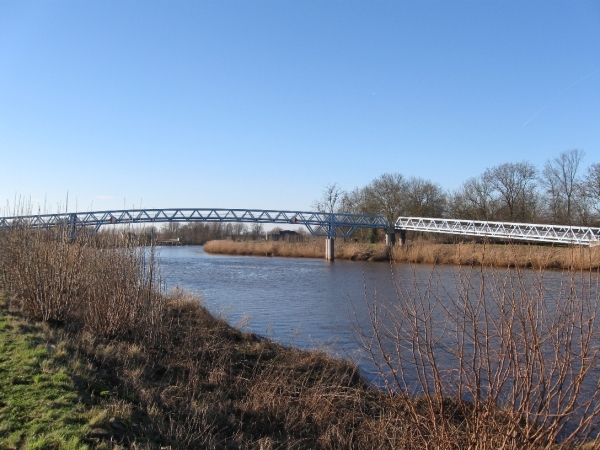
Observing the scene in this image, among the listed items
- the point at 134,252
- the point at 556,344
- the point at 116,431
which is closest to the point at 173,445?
the point at 116,431

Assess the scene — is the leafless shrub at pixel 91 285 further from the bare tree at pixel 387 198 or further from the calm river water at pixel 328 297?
the bare tree at pixel 387 198

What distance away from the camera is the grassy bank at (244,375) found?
4449mm

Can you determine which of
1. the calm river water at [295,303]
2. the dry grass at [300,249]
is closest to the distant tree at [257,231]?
the dry grass at [300,249]

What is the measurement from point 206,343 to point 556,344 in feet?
22.4

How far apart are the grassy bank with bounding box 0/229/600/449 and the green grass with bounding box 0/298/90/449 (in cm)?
3

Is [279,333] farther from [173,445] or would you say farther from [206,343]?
[173,445]

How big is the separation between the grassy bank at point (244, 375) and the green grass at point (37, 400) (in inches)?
1.0

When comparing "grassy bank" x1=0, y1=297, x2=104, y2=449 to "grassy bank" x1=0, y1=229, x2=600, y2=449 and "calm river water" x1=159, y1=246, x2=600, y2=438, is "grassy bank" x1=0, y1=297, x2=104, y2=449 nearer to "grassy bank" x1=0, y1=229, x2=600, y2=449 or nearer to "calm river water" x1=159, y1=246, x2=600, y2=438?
"grassy bank" x1=0, y1=229, x2=600, y2=449

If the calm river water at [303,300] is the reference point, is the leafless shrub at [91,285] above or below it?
above

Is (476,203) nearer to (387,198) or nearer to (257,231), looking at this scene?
(387,198)

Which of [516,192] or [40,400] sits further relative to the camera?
[516,192]

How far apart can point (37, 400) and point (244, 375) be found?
3875 millimetres

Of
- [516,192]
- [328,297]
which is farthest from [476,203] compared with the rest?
[328,297]

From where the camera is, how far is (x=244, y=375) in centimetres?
884
